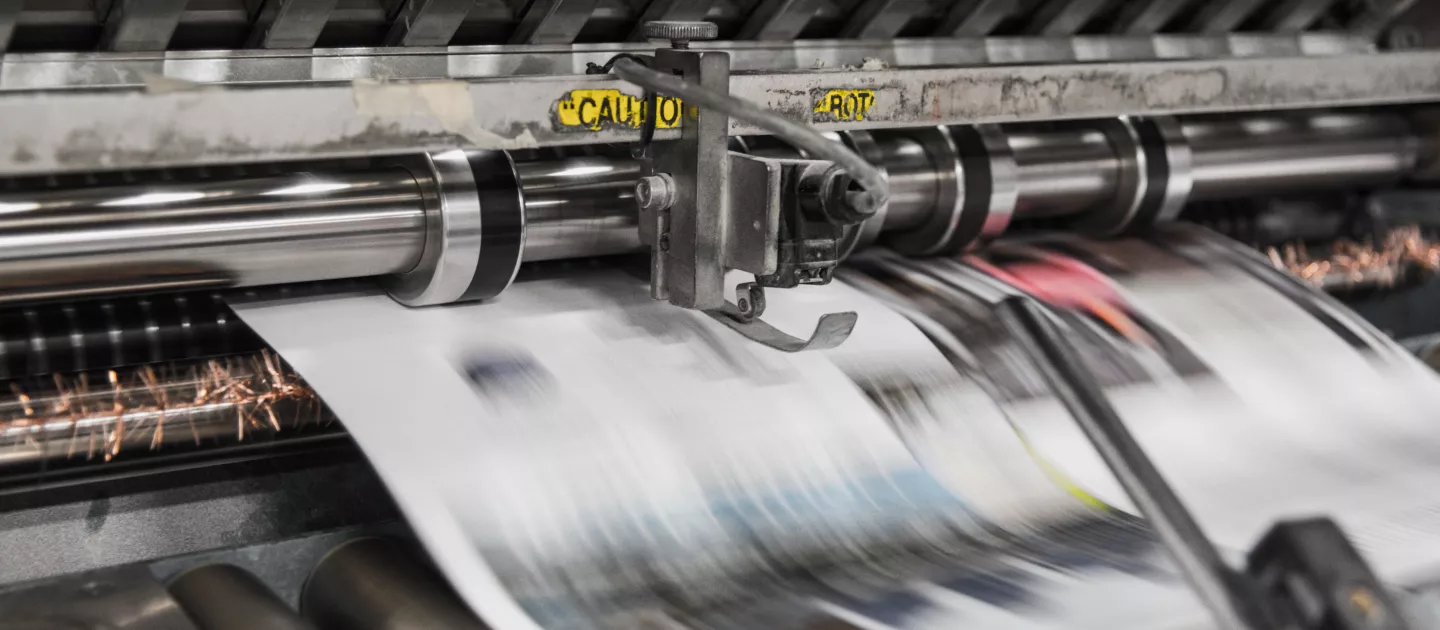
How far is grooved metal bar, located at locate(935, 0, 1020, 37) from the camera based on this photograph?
1917 mm

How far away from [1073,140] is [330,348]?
112 centimetres

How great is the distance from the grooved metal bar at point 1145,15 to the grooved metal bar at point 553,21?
86cm

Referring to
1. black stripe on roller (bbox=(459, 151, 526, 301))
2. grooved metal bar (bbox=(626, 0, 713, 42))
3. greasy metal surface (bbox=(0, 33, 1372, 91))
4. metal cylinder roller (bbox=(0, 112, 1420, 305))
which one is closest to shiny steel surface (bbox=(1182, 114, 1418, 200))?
metal cylinder roller (bbox=(0, 112, 1420, 305))

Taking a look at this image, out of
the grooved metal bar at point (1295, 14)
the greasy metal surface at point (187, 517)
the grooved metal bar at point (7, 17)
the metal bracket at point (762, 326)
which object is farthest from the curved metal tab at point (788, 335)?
the grooved metal bar at point (1295, 14)

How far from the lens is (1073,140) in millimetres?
2010

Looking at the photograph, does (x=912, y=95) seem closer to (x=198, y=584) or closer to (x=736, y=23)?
(x=736, y=23)

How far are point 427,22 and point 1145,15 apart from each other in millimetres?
1097

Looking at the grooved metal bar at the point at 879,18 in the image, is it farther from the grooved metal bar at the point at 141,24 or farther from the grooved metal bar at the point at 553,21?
the grooved metal bar at the point at 141,24

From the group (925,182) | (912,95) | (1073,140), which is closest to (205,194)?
(912,95)

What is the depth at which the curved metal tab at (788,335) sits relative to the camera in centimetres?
137

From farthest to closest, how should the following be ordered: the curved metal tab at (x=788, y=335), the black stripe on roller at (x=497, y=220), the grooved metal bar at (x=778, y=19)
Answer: the grooved metal bar at (x=778, y=19)
the black stripe on roller at (x=497, y=220)
the curved metal tab at (x=788, y=335)

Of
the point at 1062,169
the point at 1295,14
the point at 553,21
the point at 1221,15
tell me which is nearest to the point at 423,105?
the point at 553,21

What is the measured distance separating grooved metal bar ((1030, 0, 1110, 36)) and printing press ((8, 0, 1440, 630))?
12 centimetres

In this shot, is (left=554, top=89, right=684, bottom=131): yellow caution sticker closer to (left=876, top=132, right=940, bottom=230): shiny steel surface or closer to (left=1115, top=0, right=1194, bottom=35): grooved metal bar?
(left=876, top=132, right=940, bottom=230): shiny steel surface
